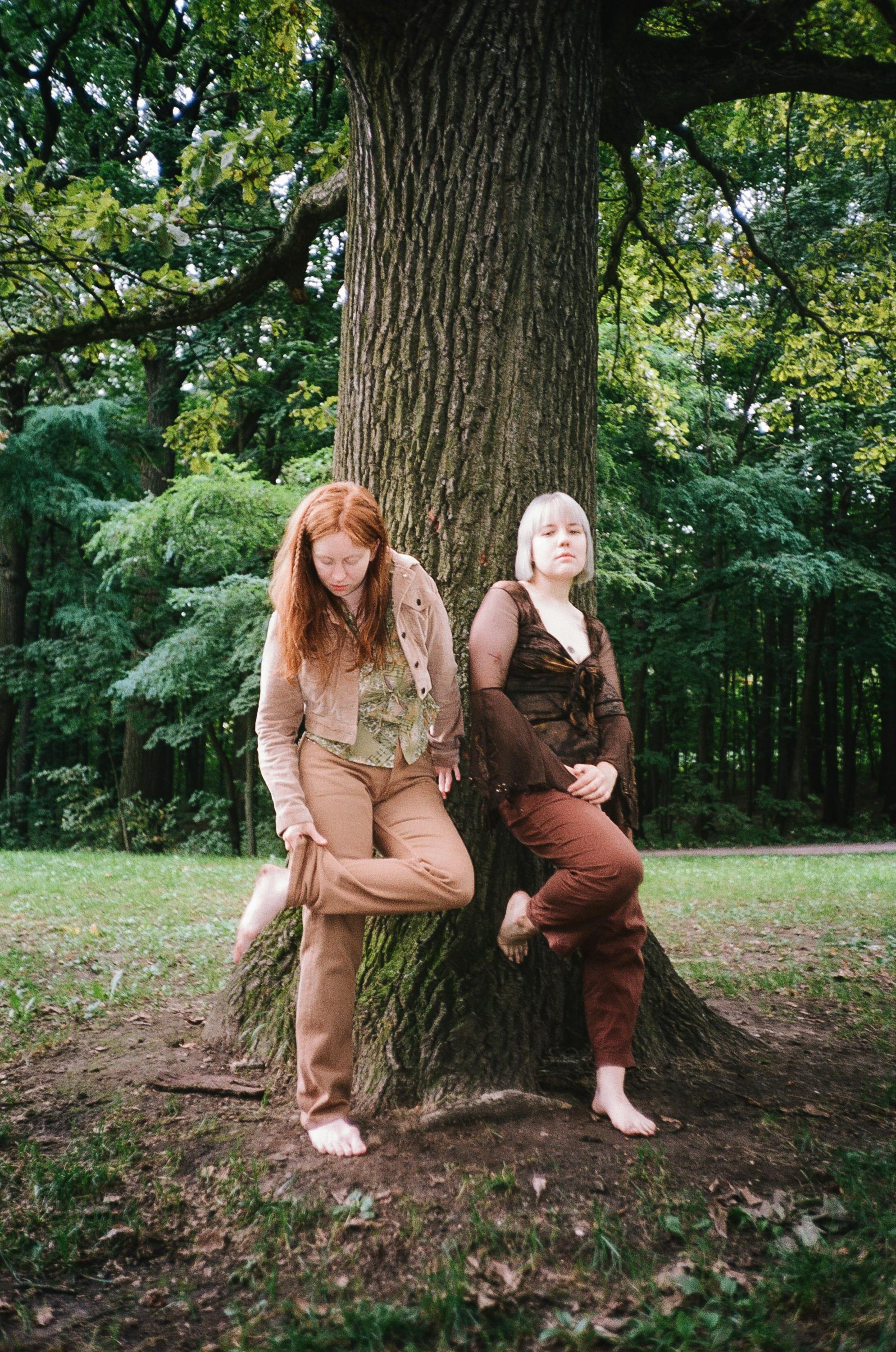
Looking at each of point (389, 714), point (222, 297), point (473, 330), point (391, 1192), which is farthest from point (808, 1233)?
point (222, 297)

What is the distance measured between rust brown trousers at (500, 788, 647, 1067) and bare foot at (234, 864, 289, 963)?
2.59ft

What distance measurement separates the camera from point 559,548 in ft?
11.6

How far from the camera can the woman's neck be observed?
11.9ft

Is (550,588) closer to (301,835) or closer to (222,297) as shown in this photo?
(301,835)

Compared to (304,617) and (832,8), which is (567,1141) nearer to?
(304,617)

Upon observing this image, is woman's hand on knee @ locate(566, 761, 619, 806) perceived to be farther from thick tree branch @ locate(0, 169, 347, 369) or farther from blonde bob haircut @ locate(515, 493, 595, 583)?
thick tree branch @ locate(0, 169, 347, 369)

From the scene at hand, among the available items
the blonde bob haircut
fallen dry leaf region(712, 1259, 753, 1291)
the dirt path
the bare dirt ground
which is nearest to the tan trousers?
the bare dirt ground

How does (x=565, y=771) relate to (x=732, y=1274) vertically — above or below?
above

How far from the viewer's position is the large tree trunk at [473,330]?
148 inches

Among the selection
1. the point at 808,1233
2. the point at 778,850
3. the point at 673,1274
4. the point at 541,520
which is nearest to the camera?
the point at 673,1274

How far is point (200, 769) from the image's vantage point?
29.5 m

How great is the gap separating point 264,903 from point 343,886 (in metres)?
0.29

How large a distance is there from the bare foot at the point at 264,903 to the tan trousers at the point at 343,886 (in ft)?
0.18

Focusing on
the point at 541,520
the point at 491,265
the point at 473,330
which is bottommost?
the point at 541,520
